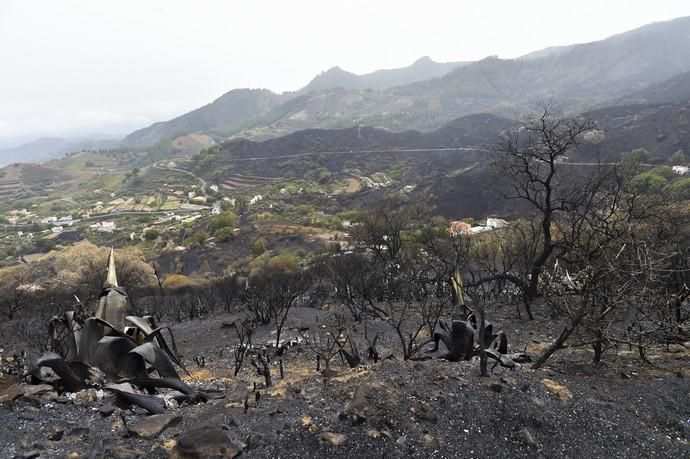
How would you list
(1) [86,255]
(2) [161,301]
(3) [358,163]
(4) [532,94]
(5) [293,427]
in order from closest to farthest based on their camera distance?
1. (5) [293,427]
2. (2) [161,301]
3. (1) [86,255]
4. (3) [358,163]
5. (4) [532,94]

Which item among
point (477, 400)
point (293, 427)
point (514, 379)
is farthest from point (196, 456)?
point (514, 379)

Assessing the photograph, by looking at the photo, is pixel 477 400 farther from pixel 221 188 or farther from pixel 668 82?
pixel 668 82

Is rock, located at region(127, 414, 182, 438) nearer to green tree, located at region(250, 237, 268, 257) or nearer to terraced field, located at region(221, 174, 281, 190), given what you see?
green tree, located at region(250, 237, 268, 257)

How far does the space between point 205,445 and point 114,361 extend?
246 centimetres

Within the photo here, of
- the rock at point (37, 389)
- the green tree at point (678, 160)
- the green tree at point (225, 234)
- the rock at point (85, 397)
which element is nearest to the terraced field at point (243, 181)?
the green tree at point (225, 234)

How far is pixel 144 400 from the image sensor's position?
420cm

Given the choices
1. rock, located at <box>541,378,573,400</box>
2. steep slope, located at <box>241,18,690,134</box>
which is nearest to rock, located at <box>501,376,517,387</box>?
rock, located at <box>541,378,573,400</box>

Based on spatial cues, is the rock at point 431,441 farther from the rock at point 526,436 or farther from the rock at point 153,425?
the rock at point 153,425

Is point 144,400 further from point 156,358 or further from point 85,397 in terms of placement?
point 85,397

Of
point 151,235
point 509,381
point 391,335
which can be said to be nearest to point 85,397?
point 509,381

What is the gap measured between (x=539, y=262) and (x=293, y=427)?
8355 millimetres

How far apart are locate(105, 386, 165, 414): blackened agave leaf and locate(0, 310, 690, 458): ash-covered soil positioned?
0.26 feet

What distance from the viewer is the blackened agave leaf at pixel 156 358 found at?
462 centimetres

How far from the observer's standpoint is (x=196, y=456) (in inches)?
120
